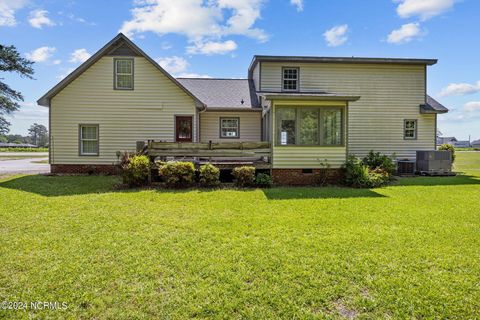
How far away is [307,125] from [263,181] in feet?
9.89

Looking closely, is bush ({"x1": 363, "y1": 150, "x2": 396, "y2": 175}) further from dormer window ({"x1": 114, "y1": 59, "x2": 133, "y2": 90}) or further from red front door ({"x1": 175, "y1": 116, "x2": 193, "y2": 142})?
dormer window ({"x1": 114, "y1": 59, "x2": 133, "y2": 90})

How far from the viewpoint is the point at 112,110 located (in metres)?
13.9

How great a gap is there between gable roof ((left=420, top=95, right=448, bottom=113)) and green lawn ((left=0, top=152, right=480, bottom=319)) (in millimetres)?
9699

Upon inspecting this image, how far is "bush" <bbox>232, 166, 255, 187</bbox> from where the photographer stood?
1053cm

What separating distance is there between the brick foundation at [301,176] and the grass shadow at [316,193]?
1090 mm

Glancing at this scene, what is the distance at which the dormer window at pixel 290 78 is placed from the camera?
1569cm

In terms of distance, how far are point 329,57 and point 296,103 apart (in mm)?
5885

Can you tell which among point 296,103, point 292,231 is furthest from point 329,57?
point 292,231

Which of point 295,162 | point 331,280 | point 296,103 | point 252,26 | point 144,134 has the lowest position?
point 331,280

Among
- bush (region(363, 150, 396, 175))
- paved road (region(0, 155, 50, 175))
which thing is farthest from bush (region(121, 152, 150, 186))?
bush (region(363, 150, 396, 175))

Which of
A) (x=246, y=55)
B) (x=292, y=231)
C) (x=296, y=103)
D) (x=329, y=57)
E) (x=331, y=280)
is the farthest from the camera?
(x=246, y=55)

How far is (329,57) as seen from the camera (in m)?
15.3

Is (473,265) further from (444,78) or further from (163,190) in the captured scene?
(444,78)

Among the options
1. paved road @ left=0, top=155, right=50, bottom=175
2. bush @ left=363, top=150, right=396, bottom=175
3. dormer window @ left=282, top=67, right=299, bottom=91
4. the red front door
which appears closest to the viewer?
bush @ left=363, top=150, right=396, bottom=175
